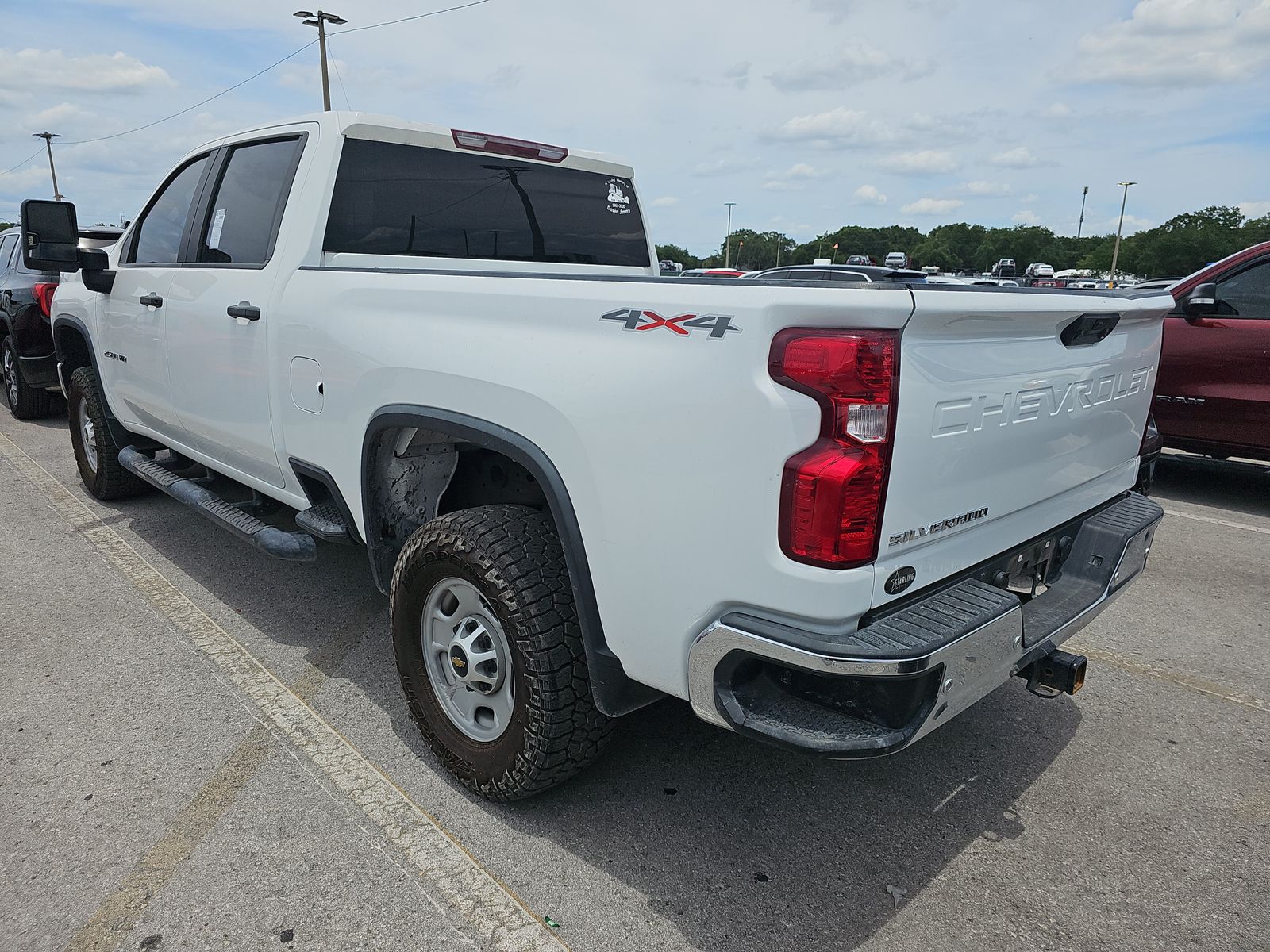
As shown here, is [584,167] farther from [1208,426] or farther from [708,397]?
[1208,426]

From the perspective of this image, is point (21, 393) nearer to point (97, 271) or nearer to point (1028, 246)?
point (97, 271)

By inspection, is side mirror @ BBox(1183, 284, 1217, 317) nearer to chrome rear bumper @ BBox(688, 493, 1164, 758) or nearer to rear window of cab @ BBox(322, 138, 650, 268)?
rear window of cab @ BBox(322, 138, 650, 268)

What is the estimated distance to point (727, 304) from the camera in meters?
1.92

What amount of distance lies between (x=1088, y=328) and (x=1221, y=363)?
495cm

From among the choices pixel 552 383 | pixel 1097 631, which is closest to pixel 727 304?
pixel 552 383

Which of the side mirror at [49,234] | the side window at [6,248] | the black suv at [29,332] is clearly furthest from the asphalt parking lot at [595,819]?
the side window at [6,248]

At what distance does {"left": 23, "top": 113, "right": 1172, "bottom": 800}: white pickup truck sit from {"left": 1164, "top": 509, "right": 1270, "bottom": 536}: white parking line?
3516 mm

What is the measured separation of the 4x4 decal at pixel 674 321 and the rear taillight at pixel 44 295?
26.4ft

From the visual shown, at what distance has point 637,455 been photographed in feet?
6.89

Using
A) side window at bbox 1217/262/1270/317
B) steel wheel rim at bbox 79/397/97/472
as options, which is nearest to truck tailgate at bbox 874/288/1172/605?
side window at bbox 1217/262/1270/317

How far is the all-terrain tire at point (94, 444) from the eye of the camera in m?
5.32

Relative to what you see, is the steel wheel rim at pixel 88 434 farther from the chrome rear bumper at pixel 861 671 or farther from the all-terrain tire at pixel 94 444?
the chrome rear bumper at pixel 861 671

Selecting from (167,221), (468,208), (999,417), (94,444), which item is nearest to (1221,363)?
(999,417)

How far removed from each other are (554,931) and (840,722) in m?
0.90
